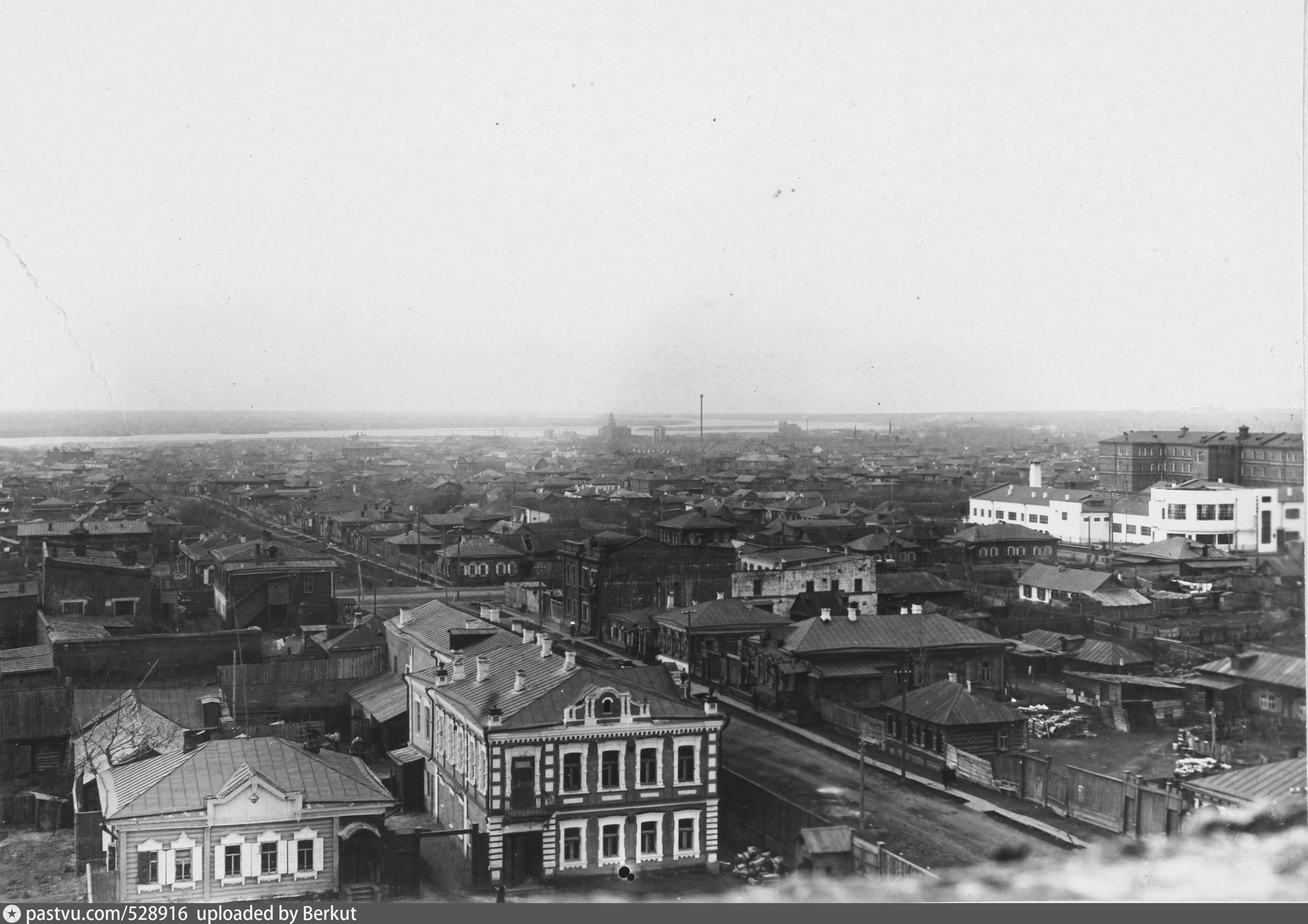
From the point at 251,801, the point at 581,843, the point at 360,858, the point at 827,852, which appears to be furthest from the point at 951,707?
the point at 251,801

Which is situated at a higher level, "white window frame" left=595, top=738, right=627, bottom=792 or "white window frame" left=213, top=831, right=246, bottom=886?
"white window frame" left=595, top=738, right=627, bottom=792

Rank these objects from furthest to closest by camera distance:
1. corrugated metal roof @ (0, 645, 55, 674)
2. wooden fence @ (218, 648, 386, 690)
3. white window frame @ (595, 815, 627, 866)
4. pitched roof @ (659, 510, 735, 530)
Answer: pitched roof @ (659, 510, 735, 530) → wooden fence @ (218, 648, 386, 690) → corrugated metal roof @ (0, 645, 55, 674) → white window frame @ (595, 815, 627, 866)

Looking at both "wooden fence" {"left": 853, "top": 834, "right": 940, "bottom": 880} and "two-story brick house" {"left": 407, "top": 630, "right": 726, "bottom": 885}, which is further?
"two-story brick house" {"left": 407, "top": 630, "right": 726, "bottom": 885}

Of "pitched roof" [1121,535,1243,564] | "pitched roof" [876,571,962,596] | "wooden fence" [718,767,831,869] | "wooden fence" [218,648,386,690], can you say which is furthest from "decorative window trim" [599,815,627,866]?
"pitched roof" [1121,535,1243,564]

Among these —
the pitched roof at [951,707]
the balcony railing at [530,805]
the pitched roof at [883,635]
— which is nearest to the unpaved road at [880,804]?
the pitched roof at [951,707]

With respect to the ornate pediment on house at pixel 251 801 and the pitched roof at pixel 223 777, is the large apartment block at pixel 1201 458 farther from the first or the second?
the ornate pediment on house at pixel 251 801

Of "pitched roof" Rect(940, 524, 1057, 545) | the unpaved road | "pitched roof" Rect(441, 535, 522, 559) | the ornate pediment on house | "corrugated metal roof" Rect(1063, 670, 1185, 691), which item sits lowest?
the unpaved road

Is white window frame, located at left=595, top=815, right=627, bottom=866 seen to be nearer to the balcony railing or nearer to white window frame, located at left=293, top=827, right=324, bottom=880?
the balcony railing

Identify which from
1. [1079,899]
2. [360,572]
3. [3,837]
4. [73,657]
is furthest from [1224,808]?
[360,572]

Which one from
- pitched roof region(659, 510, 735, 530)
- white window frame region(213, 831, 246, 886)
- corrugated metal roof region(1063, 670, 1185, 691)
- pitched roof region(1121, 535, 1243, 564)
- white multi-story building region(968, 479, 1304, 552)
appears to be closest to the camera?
white window frame region(213, 831, 246, 886)
